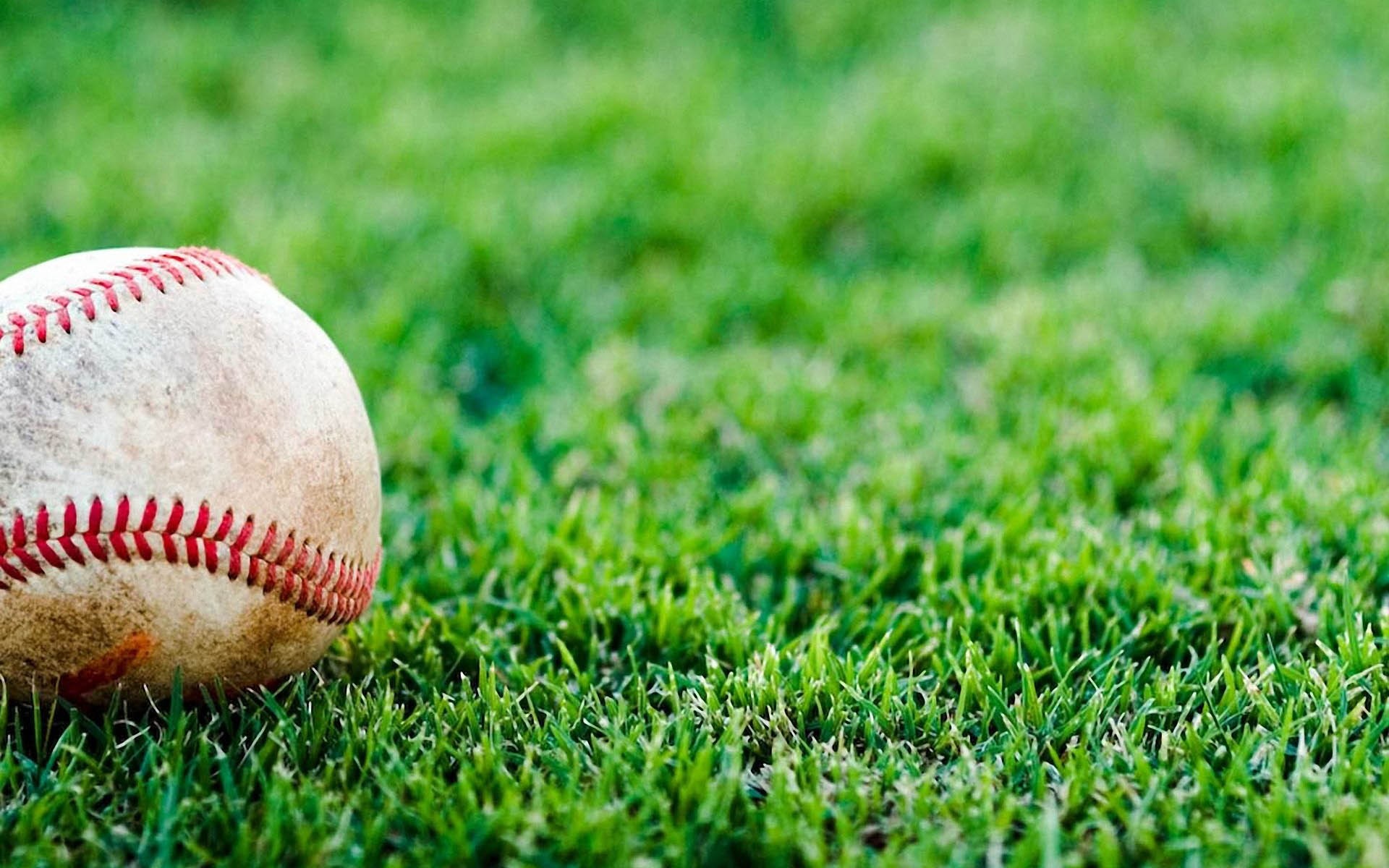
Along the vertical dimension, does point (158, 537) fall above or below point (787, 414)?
above

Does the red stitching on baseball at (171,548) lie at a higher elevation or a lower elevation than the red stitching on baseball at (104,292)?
lower

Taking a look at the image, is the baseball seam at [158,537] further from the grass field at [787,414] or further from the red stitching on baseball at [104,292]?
the grass field at [787,414]

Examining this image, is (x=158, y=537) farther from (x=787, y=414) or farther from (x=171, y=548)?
(x=787, y=414)

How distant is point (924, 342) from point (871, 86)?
210cm

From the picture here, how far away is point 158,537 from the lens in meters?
2.08

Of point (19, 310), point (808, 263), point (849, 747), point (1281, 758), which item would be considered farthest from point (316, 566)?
point (808, 263)

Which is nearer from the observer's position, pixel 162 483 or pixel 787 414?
pixel 162 483

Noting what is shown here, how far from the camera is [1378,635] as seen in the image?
259cm

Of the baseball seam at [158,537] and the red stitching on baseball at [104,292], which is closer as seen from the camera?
the baseball seam at [158,537]

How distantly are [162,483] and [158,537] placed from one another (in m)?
0.09

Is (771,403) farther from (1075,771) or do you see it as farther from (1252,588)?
(1075,771)

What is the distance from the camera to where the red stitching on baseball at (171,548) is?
6.68 ft

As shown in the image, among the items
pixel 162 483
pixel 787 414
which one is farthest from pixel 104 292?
pixel 787 414

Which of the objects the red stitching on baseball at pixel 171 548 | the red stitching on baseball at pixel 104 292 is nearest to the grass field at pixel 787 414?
the red stitching on baseball at pixel 171 548
